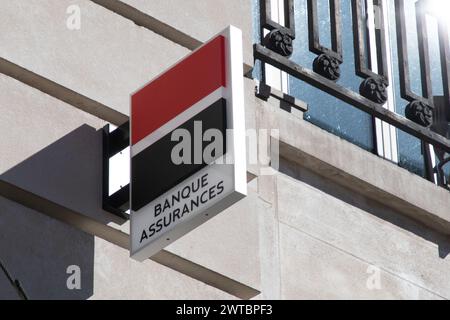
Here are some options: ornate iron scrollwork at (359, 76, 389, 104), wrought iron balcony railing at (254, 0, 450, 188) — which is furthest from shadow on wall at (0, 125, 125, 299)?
ornate iron scrollwork at (359, 76, 389, 104)

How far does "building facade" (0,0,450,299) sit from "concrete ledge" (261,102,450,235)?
0.01 m

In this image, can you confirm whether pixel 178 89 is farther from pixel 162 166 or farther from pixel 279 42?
pixel 279 42

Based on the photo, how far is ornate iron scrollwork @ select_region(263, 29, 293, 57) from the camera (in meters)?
8.59

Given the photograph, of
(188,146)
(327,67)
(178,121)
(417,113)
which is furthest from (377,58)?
(188,146)

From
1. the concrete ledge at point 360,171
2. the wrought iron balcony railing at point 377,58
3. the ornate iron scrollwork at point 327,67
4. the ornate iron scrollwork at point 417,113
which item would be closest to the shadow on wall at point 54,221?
the concrete ledge at point 360,171

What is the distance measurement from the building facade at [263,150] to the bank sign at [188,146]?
35 cm

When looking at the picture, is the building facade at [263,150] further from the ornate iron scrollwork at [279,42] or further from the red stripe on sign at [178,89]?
the red stripe on sign at [178,89]

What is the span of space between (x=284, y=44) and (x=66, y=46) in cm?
192

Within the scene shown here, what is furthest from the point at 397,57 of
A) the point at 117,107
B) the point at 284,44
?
the point at 117,107

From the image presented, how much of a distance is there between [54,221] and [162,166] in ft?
1.85

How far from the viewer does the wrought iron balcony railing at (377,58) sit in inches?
340

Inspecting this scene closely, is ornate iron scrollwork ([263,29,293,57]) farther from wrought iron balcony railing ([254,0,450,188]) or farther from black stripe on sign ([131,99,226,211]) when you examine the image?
black stripe on sign ([131,99,226,211])

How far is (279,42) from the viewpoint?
28.2 ft

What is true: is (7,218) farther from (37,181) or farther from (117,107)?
(117,107)
